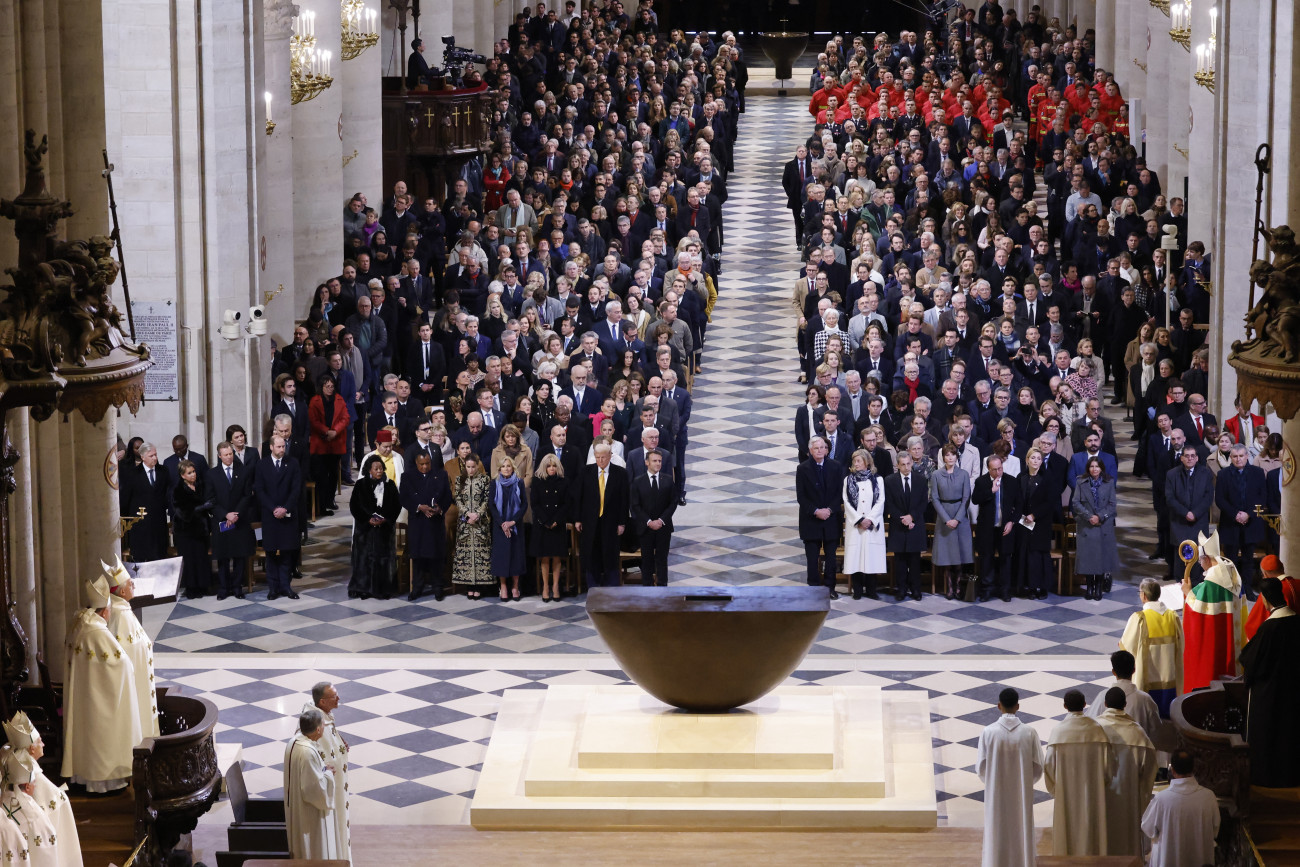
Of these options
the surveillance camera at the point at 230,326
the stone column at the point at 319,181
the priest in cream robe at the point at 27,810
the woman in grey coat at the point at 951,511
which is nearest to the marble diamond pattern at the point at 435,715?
the woman in grey coat at the point at 951,511

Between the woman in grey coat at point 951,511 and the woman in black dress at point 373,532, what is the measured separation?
4.87 m

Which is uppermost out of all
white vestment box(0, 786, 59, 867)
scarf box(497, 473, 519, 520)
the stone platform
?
scarf box(497, 473, 519, 520)

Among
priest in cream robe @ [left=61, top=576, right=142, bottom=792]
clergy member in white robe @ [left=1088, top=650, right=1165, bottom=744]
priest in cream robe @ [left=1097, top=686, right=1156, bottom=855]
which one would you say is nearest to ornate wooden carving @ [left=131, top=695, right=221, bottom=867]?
priest in cream robe @ [left=61, top=576, right=142, bottom=792]

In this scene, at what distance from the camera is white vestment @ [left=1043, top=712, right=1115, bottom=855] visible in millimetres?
12523

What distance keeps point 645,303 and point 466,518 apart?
580 cm

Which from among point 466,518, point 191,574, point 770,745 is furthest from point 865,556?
point 191,574

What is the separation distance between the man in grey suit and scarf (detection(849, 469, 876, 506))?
2652 millimetres

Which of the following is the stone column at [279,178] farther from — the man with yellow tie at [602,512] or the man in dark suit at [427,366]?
the man with yellow tie at [602,512]

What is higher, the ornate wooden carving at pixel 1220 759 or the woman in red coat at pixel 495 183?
the woman in red coat at pixel 495 183

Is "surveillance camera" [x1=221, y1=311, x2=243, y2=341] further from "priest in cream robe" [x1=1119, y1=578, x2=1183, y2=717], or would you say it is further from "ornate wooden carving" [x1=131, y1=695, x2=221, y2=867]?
"priest in cream robe" [x1=1119, y1=578, x2=1183, y2=717]

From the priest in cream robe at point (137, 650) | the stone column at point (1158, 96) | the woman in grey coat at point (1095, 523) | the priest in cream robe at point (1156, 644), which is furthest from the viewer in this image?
the stone column at point (1158, 96)

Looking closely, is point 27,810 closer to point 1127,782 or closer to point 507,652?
point 1127,782

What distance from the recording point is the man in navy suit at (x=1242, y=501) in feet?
59.8

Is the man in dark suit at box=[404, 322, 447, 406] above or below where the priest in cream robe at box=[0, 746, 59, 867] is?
above
